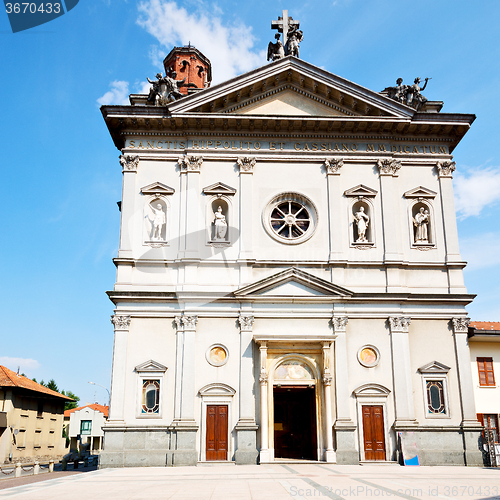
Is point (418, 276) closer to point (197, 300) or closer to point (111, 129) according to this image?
point (197, 300)

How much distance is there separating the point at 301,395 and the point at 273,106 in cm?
1448

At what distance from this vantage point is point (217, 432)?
23.5m

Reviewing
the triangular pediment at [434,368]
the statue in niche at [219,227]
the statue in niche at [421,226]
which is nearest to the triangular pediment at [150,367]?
the statue in niche at [219,227]

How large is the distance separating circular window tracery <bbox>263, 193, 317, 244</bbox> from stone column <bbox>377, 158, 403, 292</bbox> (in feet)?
11.5

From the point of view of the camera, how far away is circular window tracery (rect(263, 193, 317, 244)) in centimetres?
2641

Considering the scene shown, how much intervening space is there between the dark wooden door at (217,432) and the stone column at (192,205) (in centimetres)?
700

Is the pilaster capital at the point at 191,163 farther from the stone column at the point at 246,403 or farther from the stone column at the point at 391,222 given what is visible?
the stone column at the point at 391,222

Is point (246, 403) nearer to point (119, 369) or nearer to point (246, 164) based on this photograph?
point (119, 369)

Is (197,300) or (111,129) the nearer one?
(197,300)

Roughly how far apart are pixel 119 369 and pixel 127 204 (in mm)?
7839

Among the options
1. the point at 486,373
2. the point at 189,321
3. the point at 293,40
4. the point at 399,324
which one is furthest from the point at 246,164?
the point at 486,373

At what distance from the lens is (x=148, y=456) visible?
75.2 ft

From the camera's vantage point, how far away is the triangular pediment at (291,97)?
2692 cm

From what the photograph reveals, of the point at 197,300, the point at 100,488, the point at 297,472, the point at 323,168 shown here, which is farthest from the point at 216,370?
the point at 323,168
